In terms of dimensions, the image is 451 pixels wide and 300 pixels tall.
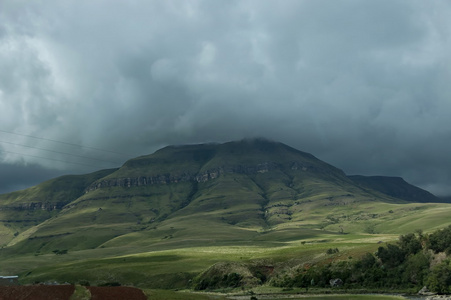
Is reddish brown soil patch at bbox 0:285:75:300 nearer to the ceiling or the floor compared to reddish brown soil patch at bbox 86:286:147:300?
nearer to the ceiling

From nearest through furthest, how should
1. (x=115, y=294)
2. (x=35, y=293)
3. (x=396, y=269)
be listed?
1. (x=35, y=293)
2. (x=115, y=294)
3. (x=396, y=269)

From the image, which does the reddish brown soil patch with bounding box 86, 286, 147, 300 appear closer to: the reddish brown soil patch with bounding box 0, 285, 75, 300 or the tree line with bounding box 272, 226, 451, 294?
the reddish brown soil patch with bounding box 0, 285, 75, 300

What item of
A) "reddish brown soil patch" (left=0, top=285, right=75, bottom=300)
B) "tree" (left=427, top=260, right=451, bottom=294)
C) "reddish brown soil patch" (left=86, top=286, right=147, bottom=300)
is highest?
"reddish brown soil patch" (left=0, top=285, right=75, bottom=300)

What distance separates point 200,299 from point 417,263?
55.7 metres

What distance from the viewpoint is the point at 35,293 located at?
81.2 meters

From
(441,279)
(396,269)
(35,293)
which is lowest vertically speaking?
(441,279)

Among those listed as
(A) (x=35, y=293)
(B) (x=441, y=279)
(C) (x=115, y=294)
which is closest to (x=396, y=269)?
(B) (x=441, y=279)

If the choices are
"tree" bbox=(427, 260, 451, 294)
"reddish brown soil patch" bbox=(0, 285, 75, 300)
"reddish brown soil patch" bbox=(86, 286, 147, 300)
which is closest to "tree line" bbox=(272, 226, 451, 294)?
"tree" bbox=(427, 260, 451, 294)

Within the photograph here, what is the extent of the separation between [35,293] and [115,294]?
606 inches

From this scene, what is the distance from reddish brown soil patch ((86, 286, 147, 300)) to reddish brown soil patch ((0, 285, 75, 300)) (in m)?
4.96

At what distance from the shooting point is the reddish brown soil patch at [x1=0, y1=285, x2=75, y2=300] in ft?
262

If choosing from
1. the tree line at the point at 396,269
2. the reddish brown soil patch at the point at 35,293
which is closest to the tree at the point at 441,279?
the tree line at the point at 396,269

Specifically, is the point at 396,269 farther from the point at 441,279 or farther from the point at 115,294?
the point at 115,294

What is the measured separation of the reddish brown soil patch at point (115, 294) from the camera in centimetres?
8469
